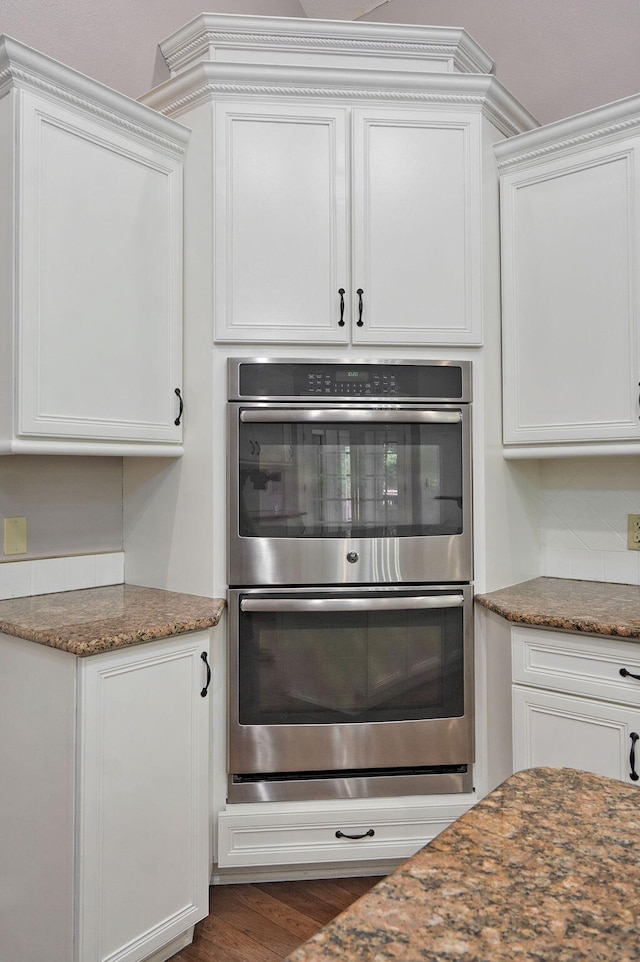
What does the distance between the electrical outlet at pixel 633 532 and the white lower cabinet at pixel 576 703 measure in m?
0.61

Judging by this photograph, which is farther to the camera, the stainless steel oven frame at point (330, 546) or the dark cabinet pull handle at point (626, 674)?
the stainless steel oven frame at point (330, 546)

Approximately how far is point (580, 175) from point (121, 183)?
1409 millimetres

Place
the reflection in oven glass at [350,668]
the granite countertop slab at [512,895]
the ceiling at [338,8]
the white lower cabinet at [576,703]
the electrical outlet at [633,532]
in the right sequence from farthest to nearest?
the ceiling at [338,8] → the electrical outlet at [633,532] → the reflection in oven glass at [350,668] → the white lower cabinet at [576,703] → the granite countertop slab at [512,895]

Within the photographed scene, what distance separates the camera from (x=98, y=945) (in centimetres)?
154

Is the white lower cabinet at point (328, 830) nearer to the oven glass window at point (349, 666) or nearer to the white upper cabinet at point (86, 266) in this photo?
the oven glass window at point (349, 666)

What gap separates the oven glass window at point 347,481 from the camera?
200 cm

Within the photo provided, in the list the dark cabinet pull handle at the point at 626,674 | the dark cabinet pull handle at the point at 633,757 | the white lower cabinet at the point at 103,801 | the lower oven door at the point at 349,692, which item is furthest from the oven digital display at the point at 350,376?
the dark cabinet pull handle at the point at 633,757

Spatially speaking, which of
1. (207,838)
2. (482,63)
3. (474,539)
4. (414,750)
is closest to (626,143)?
(482,63)

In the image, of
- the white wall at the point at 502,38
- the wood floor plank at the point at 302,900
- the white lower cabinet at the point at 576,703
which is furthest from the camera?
the white wall at the point at 502,38

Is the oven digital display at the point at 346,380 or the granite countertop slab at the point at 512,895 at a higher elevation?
the oven digital display at the point at 346,380

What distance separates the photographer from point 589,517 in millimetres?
2396

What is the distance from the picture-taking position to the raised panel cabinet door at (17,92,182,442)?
5.58 ft

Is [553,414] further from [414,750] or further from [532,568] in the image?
[414,750]

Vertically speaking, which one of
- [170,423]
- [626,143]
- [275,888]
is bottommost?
[275,888]
